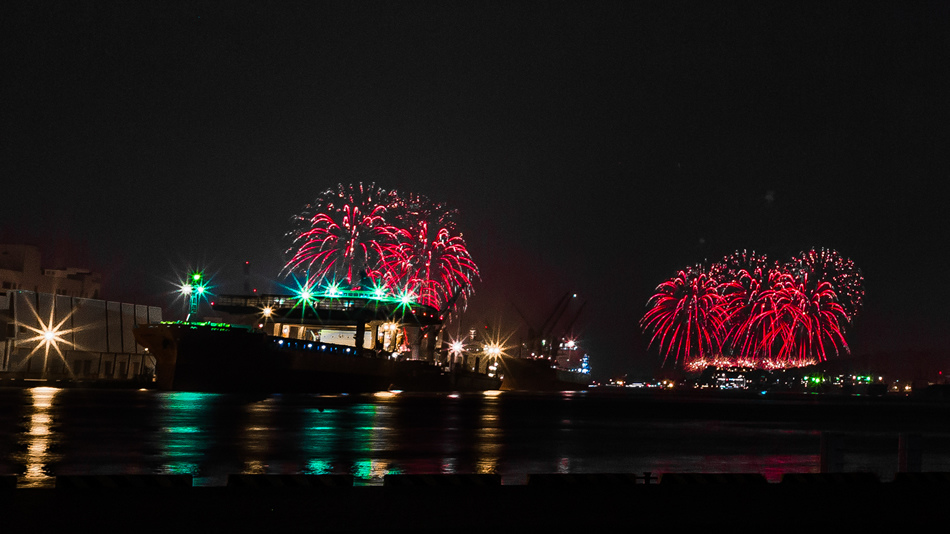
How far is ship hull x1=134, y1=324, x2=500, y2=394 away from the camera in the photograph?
3637 inches

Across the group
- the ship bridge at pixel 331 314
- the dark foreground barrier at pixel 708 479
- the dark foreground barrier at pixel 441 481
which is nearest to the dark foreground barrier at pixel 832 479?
the dark foreground barrier at pixel 708 479

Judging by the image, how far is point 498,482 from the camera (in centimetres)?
1697

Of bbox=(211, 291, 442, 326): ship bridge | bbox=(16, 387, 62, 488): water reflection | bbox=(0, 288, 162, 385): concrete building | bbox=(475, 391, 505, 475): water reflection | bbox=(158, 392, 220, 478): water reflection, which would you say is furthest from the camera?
bbox=(211, 291, 442, 326): ship bridge

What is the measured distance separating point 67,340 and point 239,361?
29139 millimetres

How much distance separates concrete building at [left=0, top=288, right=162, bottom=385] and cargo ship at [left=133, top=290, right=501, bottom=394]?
38.6ft

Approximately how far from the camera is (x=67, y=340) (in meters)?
112

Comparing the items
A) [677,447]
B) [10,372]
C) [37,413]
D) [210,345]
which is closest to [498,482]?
[677,447]

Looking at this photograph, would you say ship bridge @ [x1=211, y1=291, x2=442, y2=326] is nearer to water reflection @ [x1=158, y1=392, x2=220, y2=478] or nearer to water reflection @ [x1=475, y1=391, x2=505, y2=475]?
water reflection @ [x1=158, y1=392, x2=220, y2=478]

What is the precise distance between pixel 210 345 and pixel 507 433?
58.3m

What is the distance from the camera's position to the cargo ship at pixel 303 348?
9300 cm

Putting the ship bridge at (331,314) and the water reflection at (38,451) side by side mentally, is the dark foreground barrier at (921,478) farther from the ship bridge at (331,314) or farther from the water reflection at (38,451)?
the ship bridge at (331,314)

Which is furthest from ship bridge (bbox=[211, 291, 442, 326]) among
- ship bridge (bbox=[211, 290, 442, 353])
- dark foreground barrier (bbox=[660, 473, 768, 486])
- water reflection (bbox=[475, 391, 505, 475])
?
dark foreground barrier (bbox=[660, 473, 768, 486])

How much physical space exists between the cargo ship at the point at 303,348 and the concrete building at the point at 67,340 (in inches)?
464

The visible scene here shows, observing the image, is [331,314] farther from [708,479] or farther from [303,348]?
[708,479]
